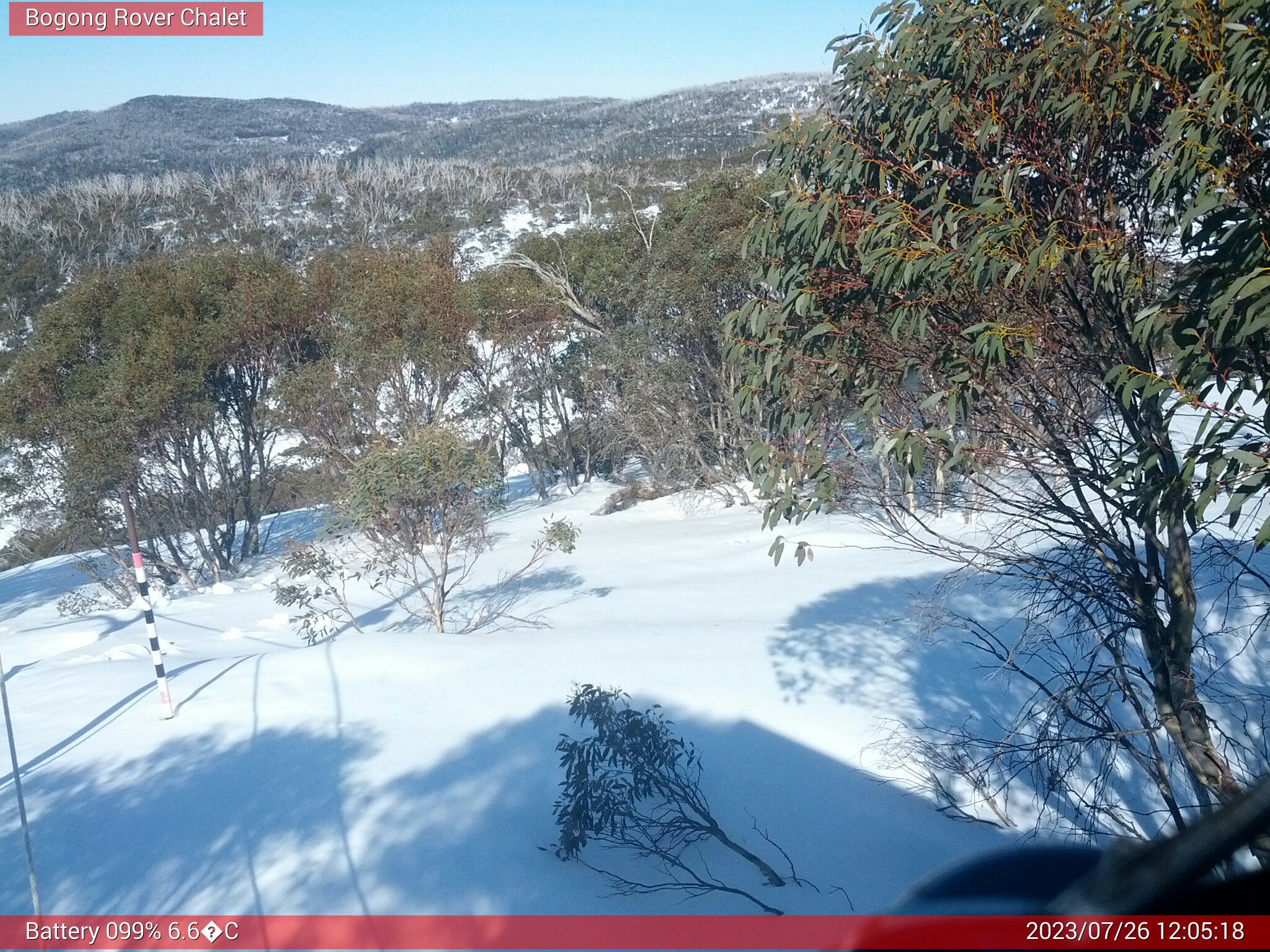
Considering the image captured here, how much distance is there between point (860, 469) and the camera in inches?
201

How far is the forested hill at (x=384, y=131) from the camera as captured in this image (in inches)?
1999

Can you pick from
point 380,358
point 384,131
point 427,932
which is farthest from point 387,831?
point 384,131

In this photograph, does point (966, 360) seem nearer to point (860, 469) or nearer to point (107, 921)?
point (860, 469)

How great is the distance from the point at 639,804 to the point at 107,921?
8.15ft

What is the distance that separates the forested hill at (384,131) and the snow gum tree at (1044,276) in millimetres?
43073

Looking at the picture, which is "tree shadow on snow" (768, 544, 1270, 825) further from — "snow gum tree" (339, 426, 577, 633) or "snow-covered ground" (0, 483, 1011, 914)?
"snow gum tree" (339, 426, 577, 633)

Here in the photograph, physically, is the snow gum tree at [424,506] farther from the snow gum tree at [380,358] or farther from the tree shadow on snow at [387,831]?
the snow gum tree at [380,358]

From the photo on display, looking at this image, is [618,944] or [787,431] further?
[787,431]

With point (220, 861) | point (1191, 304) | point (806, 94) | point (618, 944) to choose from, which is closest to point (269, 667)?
point (220, 861)

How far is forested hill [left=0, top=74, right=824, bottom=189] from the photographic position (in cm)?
5078

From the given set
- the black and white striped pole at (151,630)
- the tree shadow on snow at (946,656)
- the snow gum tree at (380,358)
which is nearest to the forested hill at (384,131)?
the snow gum tree at (380,358)

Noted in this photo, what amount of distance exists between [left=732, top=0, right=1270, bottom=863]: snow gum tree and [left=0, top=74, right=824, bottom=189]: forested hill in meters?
43.1

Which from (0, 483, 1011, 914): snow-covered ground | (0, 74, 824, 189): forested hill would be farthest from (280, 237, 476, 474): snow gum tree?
(0, 74, 824, 189): forested hill

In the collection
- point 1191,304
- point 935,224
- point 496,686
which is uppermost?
point 935,224
